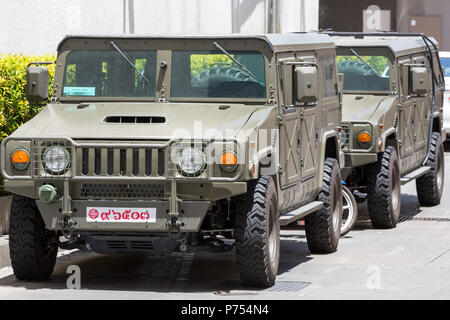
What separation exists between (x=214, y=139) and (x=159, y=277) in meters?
1.82

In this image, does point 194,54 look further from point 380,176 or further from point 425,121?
point 425,121

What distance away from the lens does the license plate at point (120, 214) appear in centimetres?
984

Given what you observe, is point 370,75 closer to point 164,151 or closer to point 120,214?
point 164,151

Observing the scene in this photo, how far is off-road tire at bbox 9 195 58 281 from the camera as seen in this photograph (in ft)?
33.6

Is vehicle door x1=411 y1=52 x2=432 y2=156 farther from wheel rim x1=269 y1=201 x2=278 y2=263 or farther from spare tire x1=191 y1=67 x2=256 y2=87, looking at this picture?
wheel rim x1=269 y1=201 x2=278 y2=263

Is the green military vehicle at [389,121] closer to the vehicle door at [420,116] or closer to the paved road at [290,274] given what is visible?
the vehicle door at [420,116]

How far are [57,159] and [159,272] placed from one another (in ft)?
6.01

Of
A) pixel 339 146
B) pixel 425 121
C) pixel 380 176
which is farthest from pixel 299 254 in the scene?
pixel 425 121

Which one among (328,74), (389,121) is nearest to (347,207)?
(389,121)

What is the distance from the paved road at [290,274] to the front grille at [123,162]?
3.13 feet

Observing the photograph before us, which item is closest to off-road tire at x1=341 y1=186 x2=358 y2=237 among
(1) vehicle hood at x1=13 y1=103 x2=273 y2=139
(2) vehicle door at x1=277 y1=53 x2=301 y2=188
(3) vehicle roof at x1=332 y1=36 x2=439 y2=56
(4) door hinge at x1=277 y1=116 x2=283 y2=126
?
(3) vehicle roof at x1=332 y1=36 x2=439 y2=56

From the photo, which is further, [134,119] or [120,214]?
[134,119]

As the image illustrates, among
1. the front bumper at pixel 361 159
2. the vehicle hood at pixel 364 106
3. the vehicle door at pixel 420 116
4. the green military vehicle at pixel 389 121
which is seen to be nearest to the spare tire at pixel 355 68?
the green military vehicle at pixel 389 121

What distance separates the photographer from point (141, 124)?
1026 cm
